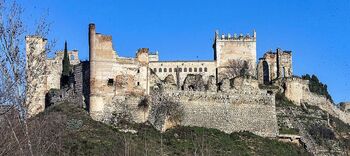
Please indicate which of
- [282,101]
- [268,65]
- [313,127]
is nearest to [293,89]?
[282,101]

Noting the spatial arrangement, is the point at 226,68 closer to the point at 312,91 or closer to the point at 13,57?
the point at 312,91

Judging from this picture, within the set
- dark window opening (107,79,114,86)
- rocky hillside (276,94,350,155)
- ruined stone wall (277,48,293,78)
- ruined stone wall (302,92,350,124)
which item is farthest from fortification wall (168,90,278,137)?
ruined stone wall (277,48,293,78)

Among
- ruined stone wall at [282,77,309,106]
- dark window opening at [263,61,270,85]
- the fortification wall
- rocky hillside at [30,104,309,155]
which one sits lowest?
rocky hillside at [30,104,309,155]

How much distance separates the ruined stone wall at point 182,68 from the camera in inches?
3506

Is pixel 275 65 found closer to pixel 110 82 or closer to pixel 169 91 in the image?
pixel 169 91

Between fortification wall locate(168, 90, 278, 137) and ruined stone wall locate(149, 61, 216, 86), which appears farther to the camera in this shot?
ruined stone wall locate(149, 61, 216, 86)

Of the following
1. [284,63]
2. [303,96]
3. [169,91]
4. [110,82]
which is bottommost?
[303,96]

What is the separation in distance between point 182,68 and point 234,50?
6.38 m

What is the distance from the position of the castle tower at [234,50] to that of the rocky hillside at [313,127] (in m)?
14.8

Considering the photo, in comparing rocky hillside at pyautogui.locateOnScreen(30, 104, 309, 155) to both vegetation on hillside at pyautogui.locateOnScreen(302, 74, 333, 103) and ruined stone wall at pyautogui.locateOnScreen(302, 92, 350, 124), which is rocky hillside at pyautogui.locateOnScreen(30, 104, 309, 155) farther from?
vegetation on hillside at pyautogui.locateOnScreen(302, 74, 333, 103)

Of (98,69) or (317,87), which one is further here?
(317,87)

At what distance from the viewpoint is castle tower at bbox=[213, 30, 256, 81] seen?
8950cm

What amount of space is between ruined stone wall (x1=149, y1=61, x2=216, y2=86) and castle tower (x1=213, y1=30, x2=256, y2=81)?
108 centimetres

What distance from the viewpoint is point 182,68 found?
9019 cm
